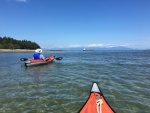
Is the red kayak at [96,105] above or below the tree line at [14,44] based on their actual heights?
below

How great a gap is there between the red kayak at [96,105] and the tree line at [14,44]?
129 metres

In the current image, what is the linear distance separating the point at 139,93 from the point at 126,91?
0.83m

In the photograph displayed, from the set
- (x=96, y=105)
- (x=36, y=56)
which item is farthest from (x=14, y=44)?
(x=96, y=105)

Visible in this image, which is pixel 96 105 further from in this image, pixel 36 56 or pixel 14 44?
pixel 14 44

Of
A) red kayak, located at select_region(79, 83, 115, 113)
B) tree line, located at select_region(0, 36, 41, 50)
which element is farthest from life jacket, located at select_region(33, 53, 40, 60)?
tree line, located at select_region(0, 36, 41, 50)

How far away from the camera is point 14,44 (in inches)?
5364

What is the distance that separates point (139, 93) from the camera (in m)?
11.3

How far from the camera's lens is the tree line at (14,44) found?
128738 millimetres

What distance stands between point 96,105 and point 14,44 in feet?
455

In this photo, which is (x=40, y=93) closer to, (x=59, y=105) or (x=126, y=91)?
(x=59, y=105)

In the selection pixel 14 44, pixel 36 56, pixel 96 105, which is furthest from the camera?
pixel 14 44

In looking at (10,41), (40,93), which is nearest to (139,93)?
(40,93)

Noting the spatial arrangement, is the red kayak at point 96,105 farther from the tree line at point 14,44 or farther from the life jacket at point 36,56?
Result: the tree line at point 14,44

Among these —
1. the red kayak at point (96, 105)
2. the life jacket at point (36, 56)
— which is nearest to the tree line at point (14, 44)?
the life jacket at point (36, 56)
